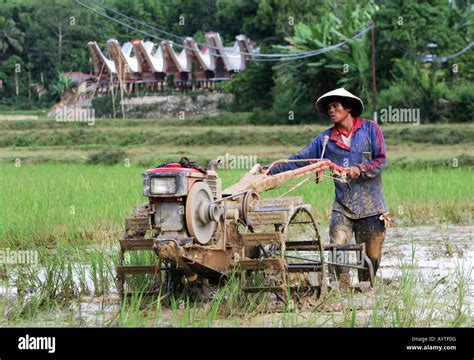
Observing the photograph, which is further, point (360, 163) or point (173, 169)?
point (360, 163)

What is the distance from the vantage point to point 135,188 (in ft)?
38.0

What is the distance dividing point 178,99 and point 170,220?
34545mm

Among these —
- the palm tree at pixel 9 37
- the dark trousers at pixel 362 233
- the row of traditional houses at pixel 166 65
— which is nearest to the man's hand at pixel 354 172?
the dark trousers at pixel 362 233

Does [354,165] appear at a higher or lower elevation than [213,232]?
higher

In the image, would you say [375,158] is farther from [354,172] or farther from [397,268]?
[397,268]

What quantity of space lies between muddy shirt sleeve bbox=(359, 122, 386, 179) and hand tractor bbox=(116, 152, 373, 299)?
0.20m

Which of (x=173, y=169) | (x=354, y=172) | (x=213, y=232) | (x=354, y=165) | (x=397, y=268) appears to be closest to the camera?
(x=173, y=169)

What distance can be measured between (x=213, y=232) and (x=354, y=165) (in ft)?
4.02

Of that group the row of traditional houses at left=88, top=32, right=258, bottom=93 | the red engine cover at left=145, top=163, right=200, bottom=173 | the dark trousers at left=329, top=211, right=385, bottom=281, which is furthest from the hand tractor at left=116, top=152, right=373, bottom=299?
the row of traditional houses at left=88, top=32, right=258, bottom=93

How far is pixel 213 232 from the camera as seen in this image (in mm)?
4945

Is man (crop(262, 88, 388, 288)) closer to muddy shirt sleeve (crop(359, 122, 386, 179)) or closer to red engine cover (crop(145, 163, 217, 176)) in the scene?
muddy shirt sleeve (crop(359, 122, 386, 179))

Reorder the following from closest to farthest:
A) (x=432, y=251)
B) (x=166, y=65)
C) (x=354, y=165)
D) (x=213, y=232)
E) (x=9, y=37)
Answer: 1. (x=213, y=232)
2. (x=354, y=165)
3. (x=432, y=251)
4. (x=9, y=37)
5. (x=166, y=65)

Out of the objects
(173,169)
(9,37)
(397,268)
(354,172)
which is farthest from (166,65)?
(173,169)

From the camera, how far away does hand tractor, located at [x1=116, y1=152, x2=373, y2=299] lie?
15.0 ft
